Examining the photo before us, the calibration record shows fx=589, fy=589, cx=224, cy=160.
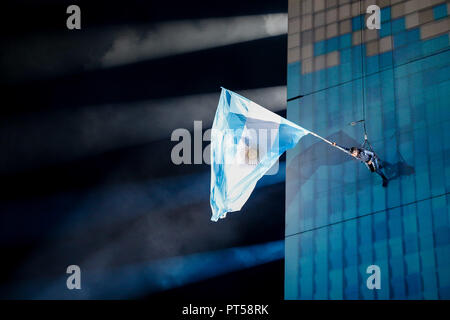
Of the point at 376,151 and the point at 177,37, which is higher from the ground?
the point at 177,37

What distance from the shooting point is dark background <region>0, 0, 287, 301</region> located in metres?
18.2

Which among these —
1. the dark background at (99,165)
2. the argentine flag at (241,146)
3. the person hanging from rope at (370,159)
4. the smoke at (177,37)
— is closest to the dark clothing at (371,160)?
the person hanging from rope at (370,159)

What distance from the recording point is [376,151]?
12461 mm

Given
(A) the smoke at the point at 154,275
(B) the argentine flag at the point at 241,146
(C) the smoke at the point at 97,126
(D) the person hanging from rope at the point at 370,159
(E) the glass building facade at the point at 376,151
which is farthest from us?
(C) the smoke at the point at 97,126

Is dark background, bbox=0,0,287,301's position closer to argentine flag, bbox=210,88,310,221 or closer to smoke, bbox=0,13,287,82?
smoke, bbox=0,13,287,82

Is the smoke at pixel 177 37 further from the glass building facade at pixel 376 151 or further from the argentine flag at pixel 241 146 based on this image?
the argentine flag at pixel 241 146

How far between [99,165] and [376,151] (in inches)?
403

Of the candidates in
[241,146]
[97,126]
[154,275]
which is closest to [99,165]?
[97,126]

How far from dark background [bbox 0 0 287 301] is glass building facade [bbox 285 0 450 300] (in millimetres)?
4757

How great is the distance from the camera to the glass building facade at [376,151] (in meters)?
11.5

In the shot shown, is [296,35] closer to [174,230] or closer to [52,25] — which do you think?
[174,230]

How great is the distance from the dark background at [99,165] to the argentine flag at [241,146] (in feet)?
22.7

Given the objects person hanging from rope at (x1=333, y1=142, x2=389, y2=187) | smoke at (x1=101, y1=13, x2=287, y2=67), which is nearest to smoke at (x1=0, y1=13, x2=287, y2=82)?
smoke at (x1=101, y1=13, x2=287, y2=67)

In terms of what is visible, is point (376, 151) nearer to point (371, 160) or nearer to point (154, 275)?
point (371, 160)
